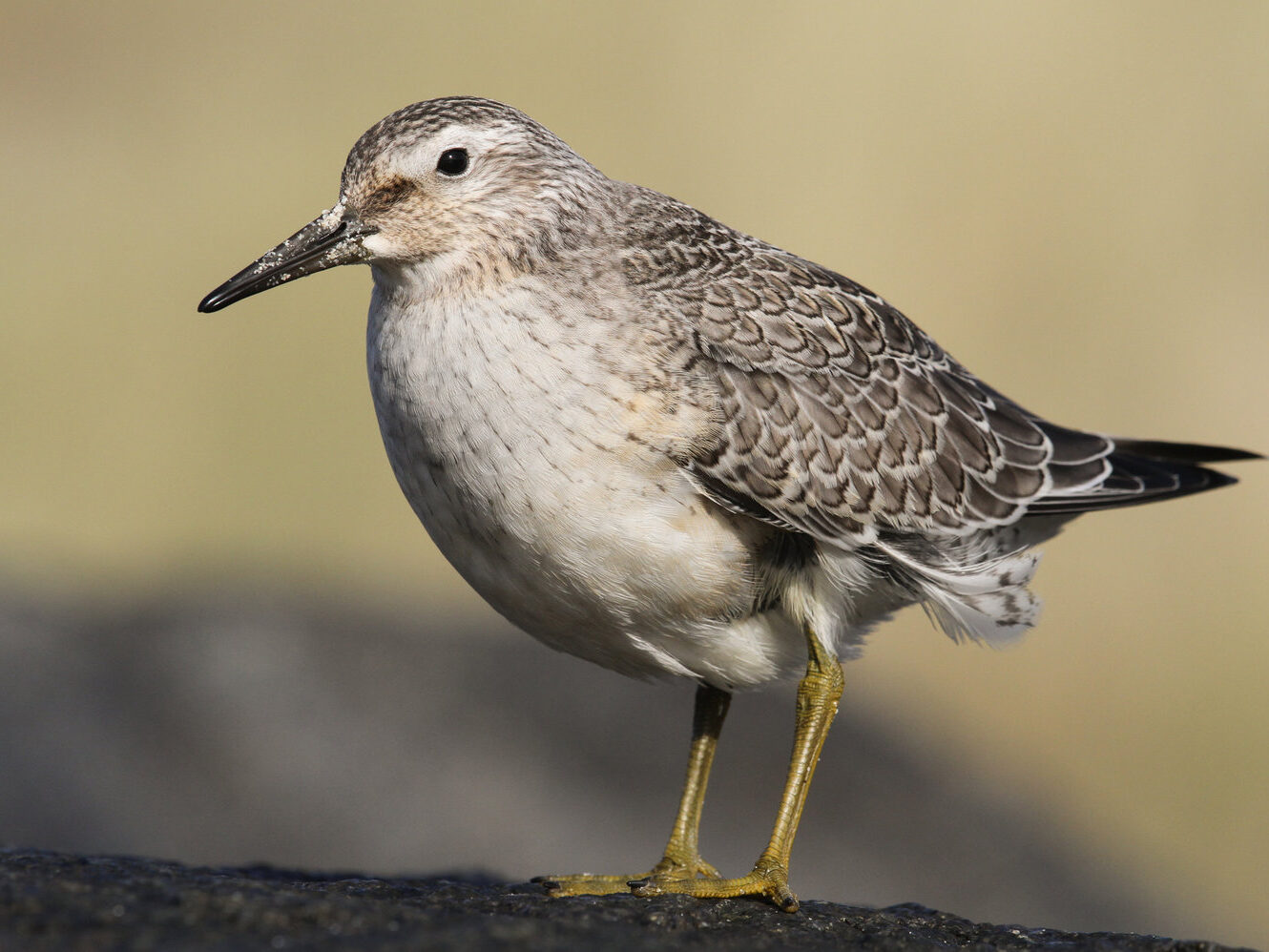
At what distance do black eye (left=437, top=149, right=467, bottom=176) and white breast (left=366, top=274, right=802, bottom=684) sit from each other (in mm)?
659

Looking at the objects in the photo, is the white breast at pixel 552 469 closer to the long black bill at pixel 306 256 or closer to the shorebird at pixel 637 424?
the shorebird at pixel 637 424

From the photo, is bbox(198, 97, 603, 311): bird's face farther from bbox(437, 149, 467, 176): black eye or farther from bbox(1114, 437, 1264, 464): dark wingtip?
bbox(1114, 437, 1264, 464): dark wingtip

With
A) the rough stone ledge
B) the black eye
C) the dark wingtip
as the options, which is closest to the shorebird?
the black eye

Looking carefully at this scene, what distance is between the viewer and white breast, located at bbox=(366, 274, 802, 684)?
22.8ft

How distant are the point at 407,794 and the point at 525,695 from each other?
1.51 metres

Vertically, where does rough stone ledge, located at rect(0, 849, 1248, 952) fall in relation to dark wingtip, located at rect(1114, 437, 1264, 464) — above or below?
below

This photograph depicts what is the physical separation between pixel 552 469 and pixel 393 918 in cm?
218

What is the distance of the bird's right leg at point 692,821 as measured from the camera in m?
7.87

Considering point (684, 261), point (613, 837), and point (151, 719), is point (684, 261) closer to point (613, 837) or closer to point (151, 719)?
point (613, 837)

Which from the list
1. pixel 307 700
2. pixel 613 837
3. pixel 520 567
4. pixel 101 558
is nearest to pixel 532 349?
pixel 520 567

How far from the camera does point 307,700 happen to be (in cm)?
1385

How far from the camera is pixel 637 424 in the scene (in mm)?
7035

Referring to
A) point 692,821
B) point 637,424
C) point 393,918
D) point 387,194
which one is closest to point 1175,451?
point 692,821

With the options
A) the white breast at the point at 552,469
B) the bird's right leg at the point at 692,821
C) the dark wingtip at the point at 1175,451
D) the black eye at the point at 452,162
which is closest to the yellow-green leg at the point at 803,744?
the bird's right leg at the point at 692,821
